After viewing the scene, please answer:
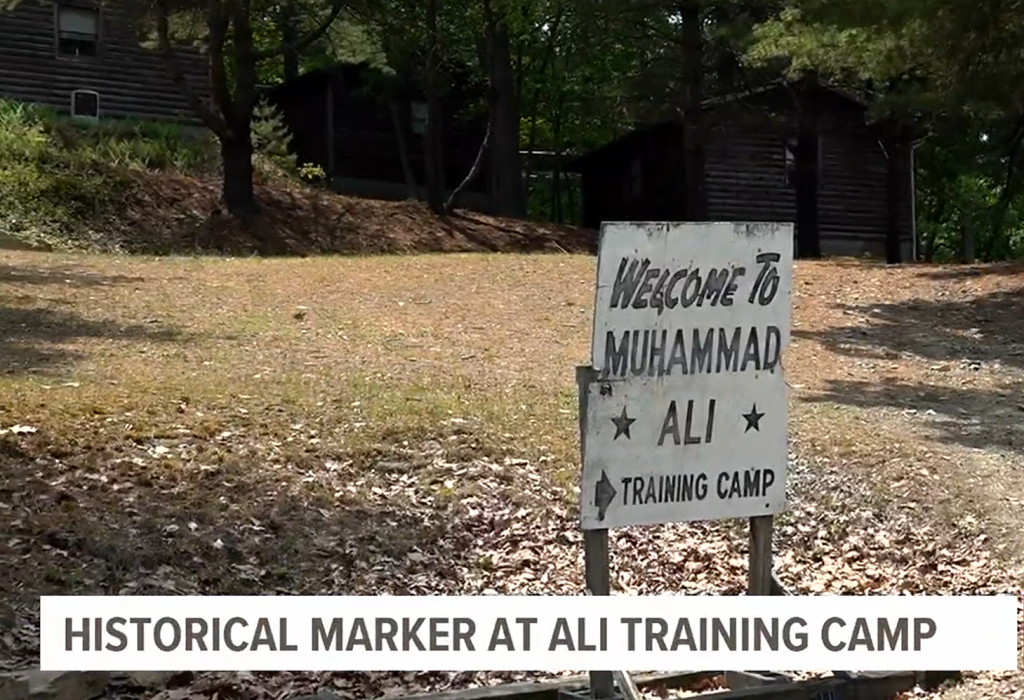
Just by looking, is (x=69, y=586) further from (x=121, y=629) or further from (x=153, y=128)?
(x=153, y=128)

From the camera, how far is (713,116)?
27766 millimetres

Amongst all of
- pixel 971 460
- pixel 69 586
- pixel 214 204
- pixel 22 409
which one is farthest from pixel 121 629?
pixel 214 204

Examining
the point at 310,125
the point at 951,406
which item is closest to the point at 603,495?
the point at 951,406

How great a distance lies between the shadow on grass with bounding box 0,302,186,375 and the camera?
1111 centimetres

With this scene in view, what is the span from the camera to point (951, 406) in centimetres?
1202

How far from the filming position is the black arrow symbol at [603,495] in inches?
209

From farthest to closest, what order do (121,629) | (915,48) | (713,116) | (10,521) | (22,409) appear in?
(713,116)
(915,48)
(22,409)
(10,521)
(121,629)

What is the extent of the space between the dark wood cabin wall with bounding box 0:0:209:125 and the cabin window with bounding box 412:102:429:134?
6.35 m

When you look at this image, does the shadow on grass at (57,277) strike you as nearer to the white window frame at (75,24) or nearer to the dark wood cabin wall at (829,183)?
the white window frame at (75,24)

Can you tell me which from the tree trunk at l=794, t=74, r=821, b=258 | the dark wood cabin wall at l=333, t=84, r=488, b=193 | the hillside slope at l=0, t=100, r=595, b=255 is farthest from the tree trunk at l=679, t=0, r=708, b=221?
the dark wood cabin wall at l=333, t=84, r=488, b=193

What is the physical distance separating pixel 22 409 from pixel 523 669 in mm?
4177

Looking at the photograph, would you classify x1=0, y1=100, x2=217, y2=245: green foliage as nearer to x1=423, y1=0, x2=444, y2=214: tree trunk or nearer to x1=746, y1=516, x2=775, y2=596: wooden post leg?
x1=423, y1=0, x2=444, y2=214: tree trunk

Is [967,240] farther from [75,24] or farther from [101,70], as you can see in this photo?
[75,24]
